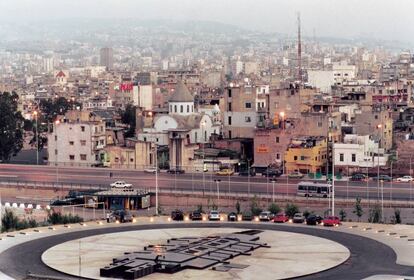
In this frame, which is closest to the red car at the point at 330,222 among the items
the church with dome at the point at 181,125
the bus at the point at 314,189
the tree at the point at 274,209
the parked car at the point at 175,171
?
the tree at the point at 274,209

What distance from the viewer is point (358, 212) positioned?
30.6m

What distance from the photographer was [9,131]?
4931cm

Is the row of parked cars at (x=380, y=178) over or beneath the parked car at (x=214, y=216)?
over

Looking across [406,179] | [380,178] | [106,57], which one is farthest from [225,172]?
[106,57]

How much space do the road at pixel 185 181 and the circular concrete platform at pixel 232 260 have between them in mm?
10187

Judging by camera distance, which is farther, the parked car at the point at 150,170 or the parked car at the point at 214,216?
the parked car at the point at 150,170

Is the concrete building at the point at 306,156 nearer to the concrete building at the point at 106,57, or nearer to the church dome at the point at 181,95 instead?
the church dome at the point at 181,95

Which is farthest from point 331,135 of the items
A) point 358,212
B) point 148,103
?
point 148,103

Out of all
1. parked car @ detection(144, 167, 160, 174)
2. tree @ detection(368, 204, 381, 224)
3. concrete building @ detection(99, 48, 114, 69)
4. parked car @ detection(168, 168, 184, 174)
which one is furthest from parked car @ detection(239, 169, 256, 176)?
concrete building @ detection(99, 48, 114, 69)

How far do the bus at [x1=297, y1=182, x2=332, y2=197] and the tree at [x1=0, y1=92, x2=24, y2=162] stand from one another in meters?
18.8

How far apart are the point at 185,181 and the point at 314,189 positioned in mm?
6152

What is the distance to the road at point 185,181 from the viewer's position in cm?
3550

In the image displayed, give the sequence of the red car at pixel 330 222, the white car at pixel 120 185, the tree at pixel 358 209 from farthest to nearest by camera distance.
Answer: the white car at pixel 120 185 < the tree at pixel 358 209 < the red car at pixel 330 222

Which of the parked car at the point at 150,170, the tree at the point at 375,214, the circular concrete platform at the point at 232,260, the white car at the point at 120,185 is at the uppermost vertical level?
the parked car at the point at 150,170
